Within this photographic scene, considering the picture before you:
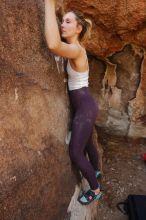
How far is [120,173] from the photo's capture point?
4.10m

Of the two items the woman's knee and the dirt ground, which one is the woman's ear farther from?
the dirt ground

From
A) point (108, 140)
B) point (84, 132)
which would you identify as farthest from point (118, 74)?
point (84, 132)

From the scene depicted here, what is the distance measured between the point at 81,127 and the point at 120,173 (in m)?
1.62

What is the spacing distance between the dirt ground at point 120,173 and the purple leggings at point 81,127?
3.00ft

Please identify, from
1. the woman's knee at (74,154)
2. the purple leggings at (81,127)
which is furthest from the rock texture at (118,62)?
the woman's knee at (74,154)

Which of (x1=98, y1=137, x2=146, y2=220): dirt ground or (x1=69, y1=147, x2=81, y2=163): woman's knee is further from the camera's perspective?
(x1=98, y1=137, x2=146, y2=220): dirt ground

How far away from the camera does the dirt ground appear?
11.8 feet

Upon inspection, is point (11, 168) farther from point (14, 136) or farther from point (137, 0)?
point (137, 0)

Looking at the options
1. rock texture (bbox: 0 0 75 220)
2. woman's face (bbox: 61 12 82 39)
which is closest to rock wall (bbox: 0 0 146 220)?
rock texture (bbox: 0 0 75 220)

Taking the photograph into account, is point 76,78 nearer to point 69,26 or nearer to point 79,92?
Answer: point 79,92

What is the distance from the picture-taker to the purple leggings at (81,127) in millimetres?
2629

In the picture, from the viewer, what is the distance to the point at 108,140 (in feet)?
15.1

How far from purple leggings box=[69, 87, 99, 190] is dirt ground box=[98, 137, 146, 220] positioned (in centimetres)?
91

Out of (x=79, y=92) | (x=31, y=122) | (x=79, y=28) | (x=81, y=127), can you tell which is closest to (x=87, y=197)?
(x=81, y=127)
